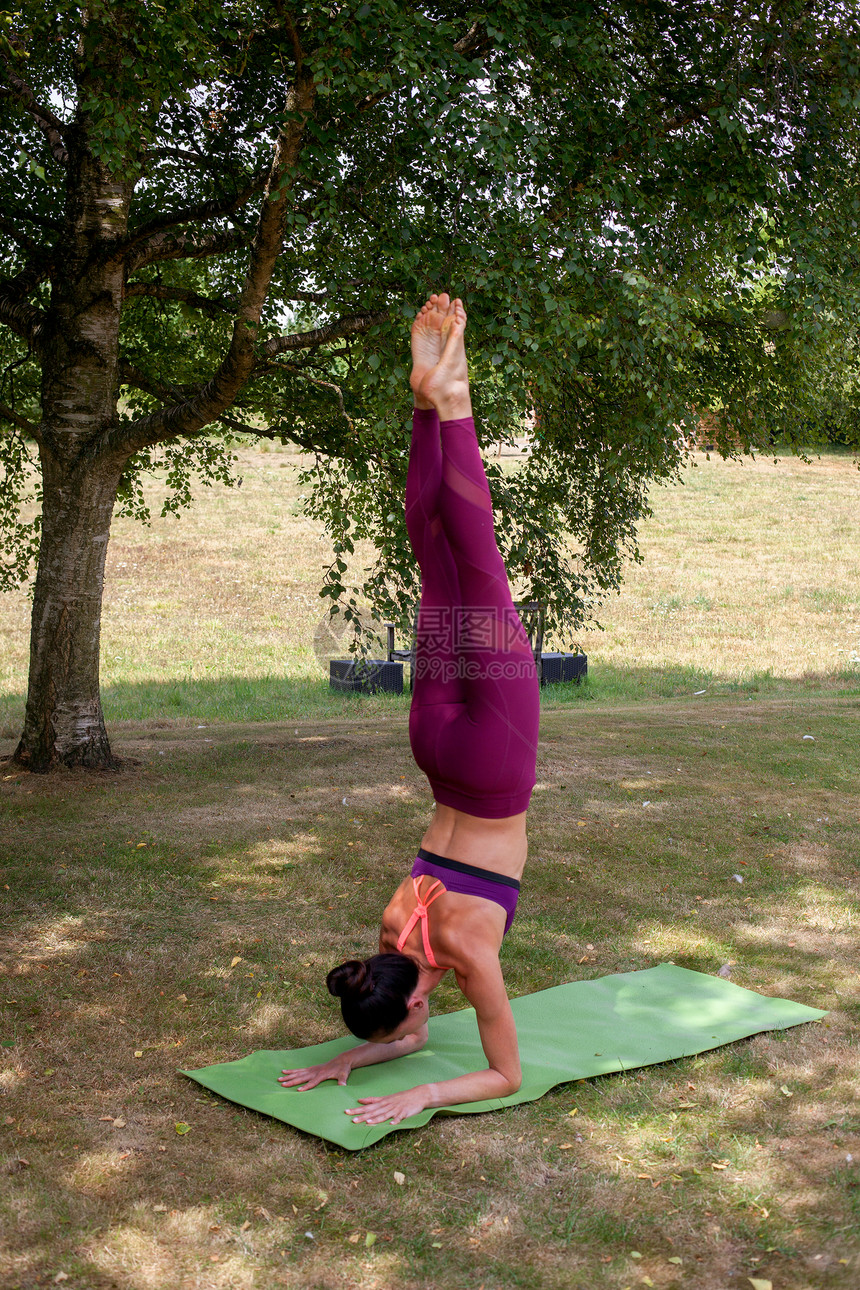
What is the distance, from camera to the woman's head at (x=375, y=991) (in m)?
3.85

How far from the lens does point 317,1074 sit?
429cm

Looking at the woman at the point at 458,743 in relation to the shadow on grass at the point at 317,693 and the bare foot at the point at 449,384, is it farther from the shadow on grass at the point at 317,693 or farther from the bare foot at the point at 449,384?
the shadow on grass at the point at 317,693

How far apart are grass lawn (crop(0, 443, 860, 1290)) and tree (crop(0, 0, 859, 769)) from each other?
5.60ft

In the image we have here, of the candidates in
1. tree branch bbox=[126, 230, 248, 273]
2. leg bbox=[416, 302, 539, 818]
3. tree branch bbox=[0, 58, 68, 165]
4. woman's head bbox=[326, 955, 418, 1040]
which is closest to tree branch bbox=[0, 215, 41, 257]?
tree branch bbox=[0, 58, 68, 165]

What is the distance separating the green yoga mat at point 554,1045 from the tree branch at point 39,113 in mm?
6257

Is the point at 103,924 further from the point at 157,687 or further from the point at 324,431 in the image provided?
the point at 157,687

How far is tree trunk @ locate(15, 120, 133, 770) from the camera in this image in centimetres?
824

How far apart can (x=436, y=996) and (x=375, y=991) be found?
5.11 feet

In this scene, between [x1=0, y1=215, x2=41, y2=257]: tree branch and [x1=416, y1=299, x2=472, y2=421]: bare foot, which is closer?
[x1=416, y1=299, x2=472, y2=421]: bare foot

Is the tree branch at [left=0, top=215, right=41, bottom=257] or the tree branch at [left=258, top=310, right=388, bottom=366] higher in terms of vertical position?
the tree branch at [left=0, top=215, right=41, bottom=257]

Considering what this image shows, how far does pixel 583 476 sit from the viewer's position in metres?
9.77

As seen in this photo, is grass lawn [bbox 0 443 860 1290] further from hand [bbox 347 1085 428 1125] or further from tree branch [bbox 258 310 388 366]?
tree branch [bbox 258 310 388 366]

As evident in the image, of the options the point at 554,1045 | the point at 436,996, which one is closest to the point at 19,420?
the point at 436,996

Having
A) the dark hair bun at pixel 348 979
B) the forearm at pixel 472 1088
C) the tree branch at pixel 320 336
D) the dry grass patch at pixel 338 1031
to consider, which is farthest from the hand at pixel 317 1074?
the tree branch at pixel 320 336
